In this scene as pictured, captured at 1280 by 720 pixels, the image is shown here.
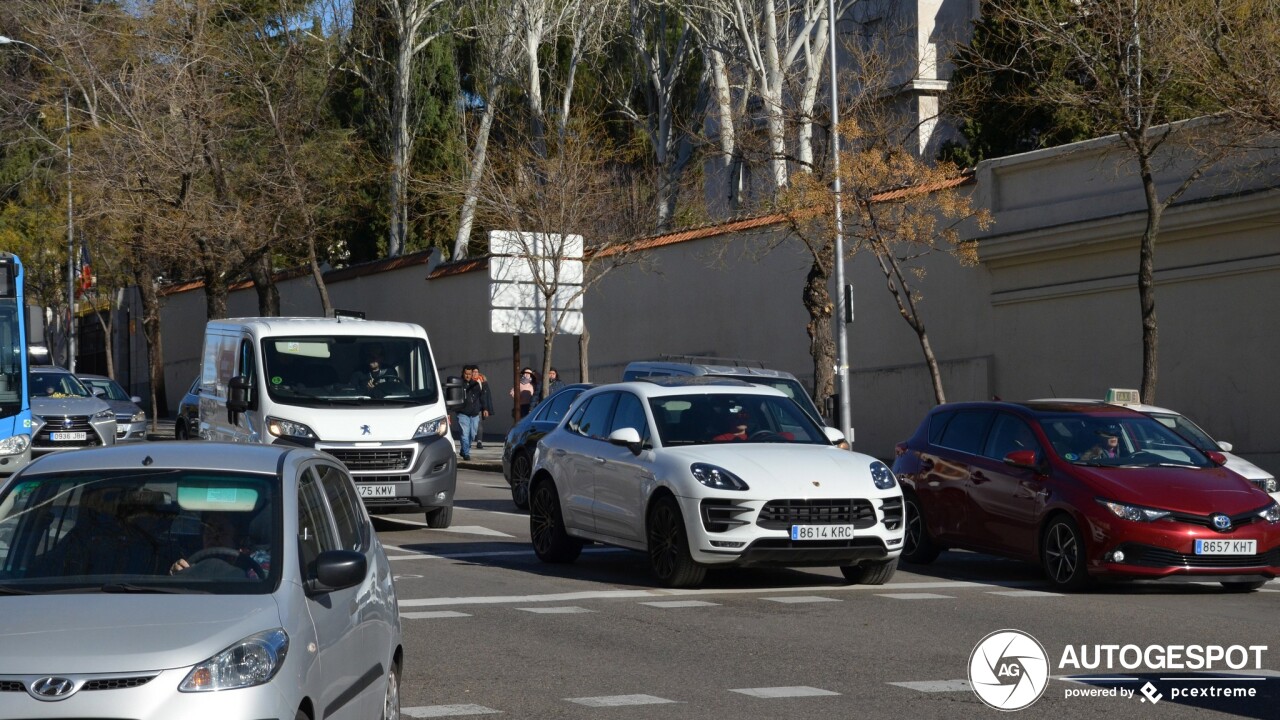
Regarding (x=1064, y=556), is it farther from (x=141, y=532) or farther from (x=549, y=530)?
(x=141, y=532)

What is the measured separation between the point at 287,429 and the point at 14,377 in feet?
18.2

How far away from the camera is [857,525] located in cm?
1251

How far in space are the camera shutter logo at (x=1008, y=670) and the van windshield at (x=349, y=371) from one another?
9.14 m

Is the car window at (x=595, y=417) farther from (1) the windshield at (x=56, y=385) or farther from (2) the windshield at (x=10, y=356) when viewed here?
(1) the windshield at (x=56, y=385)

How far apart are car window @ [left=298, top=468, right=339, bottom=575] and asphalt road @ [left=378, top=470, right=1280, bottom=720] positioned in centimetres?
181

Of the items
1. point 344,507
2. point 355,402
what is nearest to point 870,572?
point 355,402

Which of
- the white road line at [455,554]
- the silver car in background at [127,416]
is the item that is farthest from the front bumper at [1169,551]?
the silver car in background at [127,416]

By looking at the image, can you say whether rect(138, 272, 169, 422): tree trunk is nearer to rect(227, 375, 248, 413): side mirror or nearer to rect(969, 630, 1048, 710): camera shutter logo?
rect(227, 375, 248, 413): side mirror

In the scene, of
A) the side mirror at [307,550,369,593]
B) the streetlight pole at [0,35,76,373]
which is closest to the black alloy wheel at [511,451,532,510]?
the side mirror at [307,550,369,593]

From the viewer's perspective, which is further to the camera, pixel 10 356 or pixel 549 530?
pixel 10 356

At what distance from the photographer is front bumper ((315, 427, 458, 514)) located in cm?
1736

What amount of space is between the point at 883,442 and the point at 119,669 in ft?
84.3

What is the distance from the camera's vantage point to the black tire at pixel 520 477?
21.5m

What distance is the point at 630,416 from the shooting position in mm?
13891
